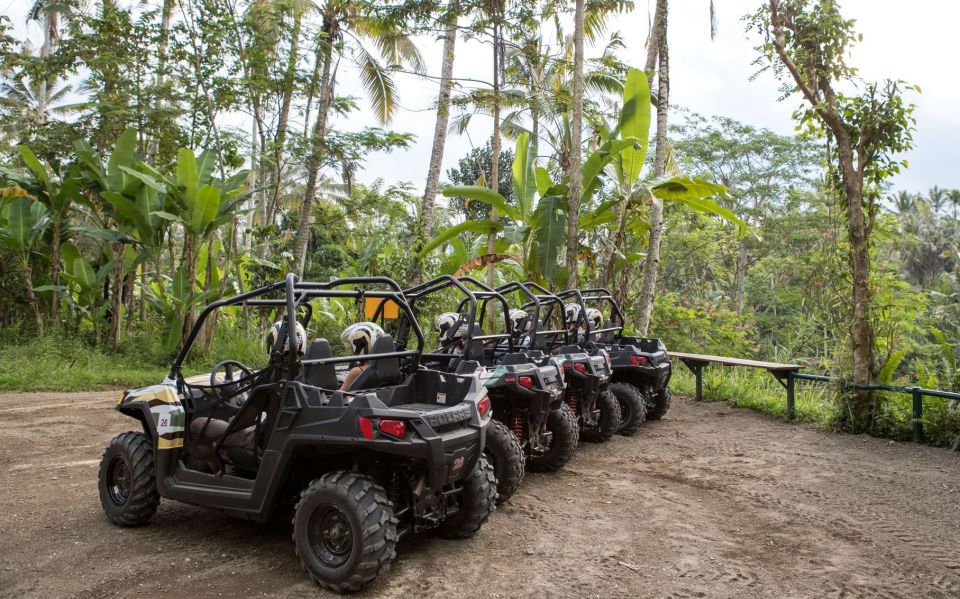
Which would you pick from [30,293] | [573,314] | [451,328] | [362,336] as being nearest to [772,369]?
[573,314]

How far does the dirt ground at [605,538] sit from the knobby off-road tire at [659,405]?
1908 mm

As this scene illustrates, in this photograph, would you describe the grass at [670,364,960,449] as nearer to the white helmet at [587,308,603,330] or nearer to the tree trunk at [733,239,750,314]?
the white helmet at [587,308,603,330]

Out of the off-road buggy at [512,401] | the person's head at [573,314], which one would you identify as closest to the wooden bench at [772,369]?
the person's head at [573,314]

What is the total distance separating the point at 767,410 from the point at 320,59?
974cm

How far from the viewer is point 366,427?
3.81m

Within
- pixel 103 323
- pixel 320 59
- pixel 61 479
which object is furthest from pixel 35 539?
pixel 320 59

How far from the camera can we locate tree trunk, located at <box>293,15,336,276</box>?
13.3 meters

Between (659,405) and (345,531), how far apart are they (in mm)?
6287

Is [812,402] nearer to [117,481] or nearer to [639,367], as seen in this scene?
[639,367]

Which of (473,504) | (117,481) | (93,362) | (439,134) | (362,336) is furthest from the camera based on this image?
(439,134)

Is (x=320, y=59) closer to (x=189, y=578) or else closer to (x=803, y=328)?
(x=189, y=578)

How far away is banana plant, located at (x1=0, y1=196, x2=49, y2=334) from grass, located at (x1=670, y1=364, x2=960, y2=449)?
432 inches

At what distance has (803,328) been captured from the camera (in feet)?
60.4

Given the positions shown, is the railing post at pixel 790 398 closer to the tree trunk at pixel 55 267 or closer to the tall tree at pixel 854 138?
the tall tree at pixel 854 138
